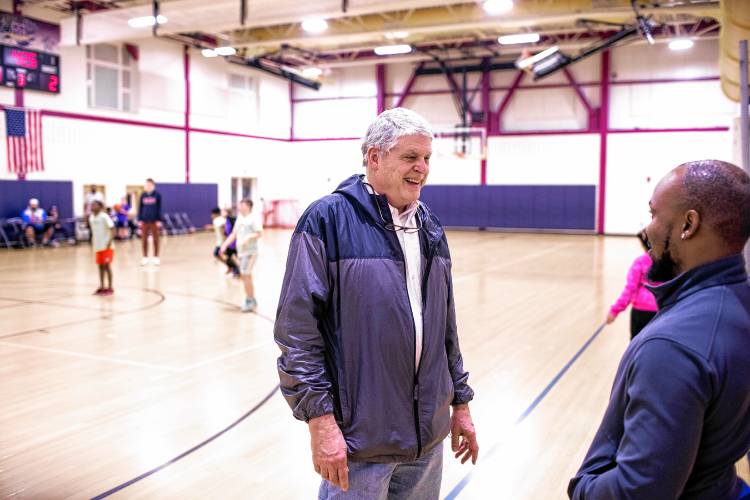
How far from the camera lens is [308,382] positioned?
208cm

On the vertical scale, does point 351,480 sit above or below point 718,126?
below

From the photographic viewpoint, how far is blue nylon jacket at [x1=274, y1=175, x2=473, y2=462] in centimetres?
212

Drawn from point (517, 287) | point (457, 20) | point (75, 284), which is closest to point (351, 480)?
A: point (517, 287)

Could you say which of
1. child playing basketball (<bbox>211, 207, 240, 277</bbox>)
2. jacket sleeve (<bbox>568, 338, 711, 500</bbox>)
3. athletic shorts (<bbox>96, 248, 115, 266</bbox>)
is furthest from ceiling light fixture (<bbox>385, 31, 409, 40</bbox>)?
jacket sleeve (<bbox>568, 338, 711, 500</bbox>)

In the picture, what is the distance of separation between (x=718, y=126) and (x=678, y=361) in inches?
997

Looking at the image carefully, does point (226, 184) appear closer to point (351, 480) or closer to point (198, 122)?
point (198, 122)

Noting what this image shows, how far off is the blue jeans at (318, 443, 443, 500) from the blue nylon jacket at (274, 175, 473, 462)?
0.05m

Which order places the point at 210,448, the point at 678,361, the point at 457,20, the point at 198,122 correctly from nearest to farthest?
the point at 678,361
the point at 210,448
the point at 457,20
the point at 198,122

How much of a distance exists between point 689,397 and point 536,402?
449 centimetres

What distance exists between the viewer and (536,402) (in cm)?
564

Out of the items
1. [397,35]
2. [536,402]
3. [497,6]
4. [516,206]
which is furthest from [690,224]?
[516,206]

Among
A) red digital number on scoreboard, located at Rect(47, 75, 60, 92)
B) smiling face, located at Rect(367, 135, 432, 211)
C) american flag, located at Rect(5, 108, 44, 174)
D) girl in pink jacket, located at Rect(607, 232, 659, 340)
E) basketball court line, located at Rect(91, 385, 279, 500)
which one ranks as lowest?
basketball court line, located at Rect(91, 385, 279, 500)

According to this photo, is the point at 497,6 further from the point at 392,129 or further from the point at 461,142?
the point at 392,129

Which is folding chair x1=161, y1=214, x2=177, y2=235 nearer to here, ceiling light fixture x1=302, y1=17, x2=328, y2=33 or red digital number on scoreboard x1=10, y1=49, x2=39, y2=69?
red digital number on scoreboard x1=10, y1=49, x2=39, y2=69
